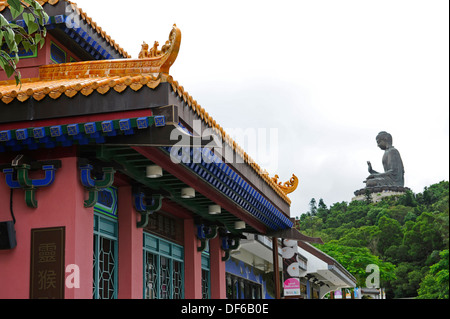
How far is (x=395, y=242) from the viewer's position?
85.2 m

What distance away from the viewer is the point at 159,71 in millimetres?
10047

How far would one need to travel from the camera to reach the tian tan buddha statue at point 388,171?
398 ft

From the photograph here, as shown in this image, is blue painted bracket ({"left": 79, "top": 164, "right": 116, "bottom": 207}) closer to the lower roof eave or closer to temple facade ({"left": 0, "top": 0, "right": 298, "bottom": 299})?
temple facade ({"left": 0, "top": 0, "right": 298, "bottom": 299})

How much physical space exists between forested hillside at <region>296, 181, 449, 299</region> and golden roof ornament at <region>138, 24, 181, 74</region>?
176 ft

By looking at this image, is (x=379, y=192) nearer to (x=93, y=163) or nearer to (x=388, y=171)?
(x=388, y=171)

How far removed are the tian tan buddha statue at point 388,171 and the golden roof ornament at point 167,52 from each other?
375 ft

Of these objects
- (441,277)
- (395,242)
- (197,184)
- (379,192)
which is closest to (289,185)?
(197,184)

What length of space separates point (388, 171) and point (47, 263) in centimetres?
11822

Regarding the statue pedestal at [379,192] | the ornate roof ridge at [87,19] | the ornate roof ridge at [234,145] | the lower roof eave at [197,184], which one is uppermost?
the statue pedestal at [379,192]

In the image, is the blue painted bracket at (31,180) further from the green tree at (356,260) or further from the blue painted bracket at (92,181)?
the green tree at (356,260)

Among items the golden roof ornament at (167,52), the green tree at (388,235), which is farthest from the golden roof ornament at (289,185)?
the green tree at (388,235)

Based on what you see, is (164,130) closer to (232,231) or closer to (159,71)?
(159,71)

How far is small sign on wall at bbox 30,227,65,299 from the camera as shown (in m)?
9.20
